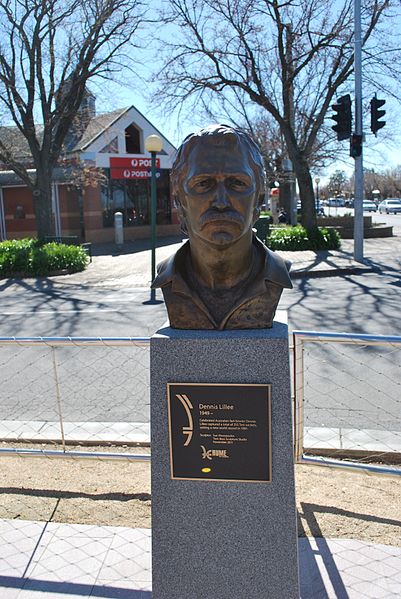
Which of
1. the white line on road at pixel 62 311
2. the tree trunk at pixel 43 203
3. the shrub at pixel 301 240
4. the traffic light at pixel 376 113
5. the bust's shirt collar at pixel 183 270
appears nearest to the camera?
the bust's shirt collar at pixel 183 270

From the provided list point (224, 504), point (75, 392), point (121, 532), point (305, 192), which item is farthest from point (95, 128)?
point (224, 504)

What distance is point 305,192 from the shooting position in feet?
72.6

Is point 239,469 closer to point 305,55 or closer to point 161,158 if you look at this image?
point 305,55

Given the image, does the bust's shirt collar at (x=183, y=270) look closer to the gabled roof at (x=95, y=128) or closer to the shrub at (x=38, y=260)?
the shrub at (x=38, y=260)

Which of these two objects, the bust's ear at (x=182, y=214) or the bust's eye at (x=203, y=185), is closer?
the bust's eye at (x=203, y=185)

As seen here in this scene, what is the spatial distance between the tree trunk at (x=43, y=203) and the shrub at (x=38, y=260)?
2468 mm

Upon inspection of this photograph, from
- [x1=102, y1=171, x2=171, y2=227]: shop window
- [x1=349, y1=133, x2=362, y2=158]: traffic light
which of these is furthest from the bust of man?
[x1=102, y1=171, x2=171, y2=227]: shop window

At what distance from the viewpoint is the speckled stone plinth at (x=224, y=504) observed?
3020 millimetres

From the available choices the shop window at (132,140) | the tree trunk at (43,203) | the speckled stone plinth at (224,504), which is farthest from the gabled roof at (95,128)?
the speckled stone plinth at (224,504)

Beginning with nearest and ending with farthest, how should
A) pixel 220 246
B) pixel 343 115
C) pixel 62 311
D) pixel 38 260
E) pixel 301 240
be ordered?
pixel 220 246 < pixel 62 311 < pixel 343 115 < pixel 38 260 < pixel 301 240

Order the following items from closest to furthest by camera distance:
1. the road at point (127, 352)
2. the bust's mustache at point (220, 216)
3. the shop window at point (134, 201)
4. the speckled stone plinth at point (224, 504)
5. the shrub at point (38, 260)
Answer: the bust's mustache at point (220, 216), the speckled stone plinth at point (224, 504), the road at point (127, 352), the shrub at point (38, 260), the shop window at point (134, 201)

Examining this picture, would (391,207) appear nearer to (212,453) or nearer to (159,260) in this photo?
(159,260)

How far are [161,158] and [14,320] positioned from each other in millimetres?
22316

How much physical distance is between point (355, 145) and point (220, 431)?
1447cm
